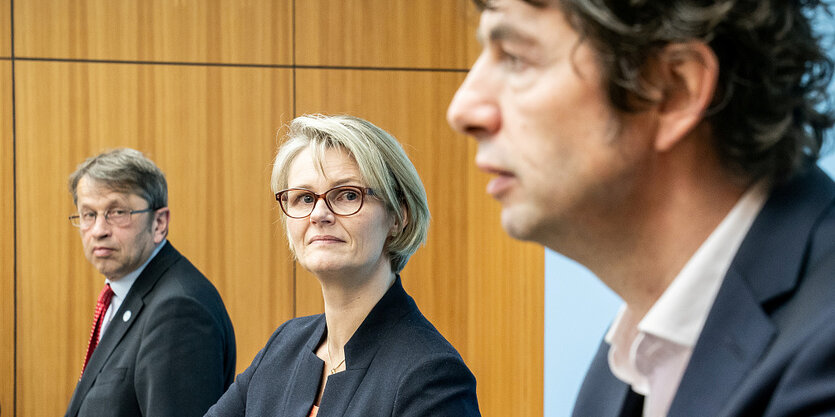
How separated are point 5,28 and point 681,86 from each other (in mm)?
4817

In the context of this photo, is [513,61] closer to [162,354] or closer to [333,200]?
[333,200]

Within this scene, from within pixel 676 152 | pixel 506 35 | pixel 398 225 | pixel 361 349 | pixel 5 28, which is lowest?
pixel 361 349

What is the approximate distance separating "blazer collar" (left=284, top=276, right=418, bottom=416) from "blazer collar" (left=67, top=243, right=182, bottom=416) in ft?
3.14

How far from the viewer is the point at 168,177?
4902 mm

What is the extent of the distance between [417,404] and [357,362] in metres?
0.23

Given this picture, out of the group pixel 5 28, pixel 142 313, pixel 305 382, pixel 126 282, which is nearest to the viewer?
pixel 305 382

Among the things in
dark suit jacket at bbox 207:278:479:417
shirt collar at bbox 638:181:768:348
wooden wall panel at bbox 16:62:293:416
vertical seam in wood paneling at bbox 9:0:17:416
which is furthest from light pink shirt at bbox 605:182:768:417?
vertical seam in wood paneling at bbox 9:0:17:416

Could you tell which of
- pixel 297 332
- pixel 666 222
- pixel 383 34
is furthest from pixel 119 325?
pixel 383 34

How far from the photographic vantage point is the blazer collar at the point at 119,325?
2746 millimetres

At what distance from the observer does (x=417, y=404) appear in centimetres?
177

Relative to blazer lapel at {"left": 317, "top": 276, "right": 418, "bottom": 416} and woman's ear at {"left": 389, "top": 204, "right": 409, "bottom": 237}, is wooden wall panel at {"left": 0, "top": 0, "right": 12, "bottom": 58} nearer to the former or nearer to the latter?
woman's ear at {"left": 389, "top": 204, "right": 409, "bottom": 237}

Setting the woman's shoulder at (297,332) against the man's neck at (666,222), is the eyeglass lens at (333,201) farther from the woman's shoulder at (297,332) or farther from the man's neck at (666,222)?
the man's neck at (666,222)

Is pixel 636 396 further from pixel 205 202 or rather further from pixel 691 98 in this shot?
pixel 205 202

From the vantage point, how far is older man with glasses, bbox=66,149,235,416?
2.55 metres
